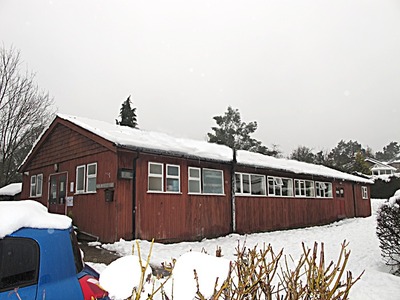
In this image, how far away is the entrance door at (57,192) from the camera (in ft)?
43.1

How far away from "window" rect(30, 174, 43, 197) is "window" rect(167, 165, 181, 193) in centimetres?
685

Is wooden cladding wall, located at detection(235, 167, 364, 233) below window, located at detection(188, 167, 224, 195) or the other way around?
below

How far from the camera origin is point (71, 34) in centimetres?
2875

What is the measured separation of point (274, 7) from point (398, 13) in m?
9.62

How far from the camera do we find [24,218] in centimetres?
258

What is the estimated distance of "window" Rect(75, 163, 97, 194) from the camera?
11.8 meters

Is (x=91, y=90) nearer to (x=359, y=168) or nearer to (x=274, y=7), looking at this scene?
(x=274, y=7)

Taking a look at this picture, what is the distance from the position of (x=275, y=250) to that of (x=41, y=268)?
9.31 metres

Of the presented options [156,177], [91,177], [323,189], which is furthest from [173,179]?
[323,189]

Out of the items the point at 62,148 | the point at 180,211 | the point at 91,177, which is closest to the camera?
the point at 180,211

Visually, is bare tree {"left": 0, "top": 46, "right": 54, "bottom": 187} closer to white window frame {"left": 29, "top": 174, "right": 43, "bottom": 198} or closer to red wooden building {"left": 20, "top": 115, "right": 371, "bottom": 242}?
white window frame {"left": 29, "top": 174, "right": 43, "bottom": 198}

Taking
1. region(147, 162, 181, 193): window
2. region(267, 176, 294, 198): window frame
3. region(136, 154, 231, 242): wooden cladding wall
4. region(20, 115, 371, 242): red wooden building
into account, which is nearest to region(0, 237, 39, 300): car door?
region(20, 115, 371, 242): red wooden building

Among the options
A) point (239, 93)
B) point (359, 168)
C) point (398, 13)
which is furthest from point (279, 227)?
point (239, 93)

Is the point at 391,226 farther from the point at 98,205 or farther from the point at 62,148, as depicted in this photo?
the point at 62,148
